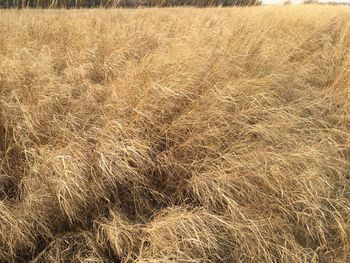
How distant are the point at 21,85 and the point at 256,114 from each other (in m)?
1.70

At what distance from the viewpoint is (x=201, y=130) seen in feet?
7.34

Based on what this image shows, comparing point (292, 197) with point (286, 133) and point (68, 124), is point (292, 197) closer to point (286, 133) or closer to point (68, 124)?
point (286, 133)

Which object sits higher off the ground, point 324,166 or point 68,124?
point 324,166

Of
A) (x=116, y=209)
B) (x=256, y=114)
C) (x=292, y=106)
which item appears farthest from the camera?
(x=292, y=106)

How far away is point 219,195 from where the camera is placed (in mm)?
1900

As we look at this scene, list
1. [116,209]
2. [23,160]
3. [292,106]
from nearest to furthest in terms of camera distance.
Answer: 1. [116,209]
2. [23,160]
3. [292,106]

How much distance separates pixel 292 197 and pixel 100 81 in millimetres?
1937

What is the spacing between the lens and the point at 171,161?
2.11 m

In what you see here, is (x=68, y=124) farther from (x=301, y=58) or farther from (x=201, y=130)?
(x=301, y=58)

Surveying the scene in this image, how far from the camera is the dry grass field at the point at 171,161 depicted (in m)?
1.73

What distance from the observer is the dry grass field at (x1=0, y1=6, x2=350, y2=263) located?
1729 millimetres

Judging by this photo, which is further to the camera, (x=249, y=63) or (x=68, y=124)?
(x=249, y=63)

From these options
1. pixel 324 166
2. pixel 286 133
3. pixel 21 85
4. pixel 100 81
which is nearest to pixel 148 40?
pixel 100 81

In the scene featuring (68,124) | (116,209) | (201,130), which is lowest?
(116,209)
